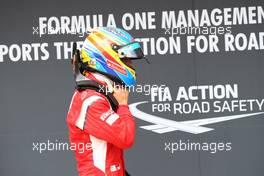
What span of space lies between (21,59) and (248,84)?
2.09m

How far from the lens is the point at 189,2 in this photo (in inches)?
207

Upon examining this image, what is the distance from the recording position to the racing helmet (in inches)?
105

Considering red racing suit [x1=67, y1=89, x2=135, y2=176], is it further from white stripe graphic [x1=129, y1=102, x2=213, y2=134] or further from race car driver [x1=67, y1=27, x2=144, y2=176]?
white stripe graphic [x1=129, y1=102, x2=213, y2=134]

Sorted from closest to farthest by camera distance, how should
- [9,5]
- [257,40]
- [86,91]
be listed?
[86,91], [257,40], [9,5]

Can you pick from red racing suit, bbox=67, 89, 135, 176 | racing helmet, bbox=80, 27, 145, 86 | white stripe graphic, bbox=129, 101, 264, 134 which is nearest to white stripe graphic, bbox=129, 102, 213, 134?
white stripe graphic, bbox=129, 101, 264, 134

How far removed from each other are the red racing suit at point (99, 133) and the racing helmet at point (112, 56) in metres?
0.11

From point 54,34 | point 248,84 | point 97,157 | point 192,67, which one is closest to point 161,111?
point 192,67

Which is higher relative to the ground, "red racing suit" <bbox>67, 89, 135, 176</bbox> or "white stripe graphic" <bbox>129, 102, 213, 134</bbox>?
"red racing suit" <bbox>67, 89, 135, 176</bbox>

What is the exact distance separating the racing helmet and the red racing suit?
0.11 meters

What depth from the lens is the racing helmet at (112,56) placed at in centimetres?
266

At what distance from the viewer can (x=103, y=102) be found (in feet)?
8.77

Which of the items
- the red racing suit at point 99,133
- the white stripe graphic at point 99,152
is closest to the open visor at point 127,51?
the red racing suit at point 99,133

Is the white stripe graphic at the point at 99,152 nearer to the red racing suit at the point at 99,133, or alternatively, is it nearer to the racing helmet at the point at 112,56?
the red racing suit at the point at 99,133

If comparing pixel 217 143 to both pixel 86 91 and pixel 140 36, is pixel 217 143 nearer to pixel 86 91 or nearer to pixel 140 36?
pixel 140 36
